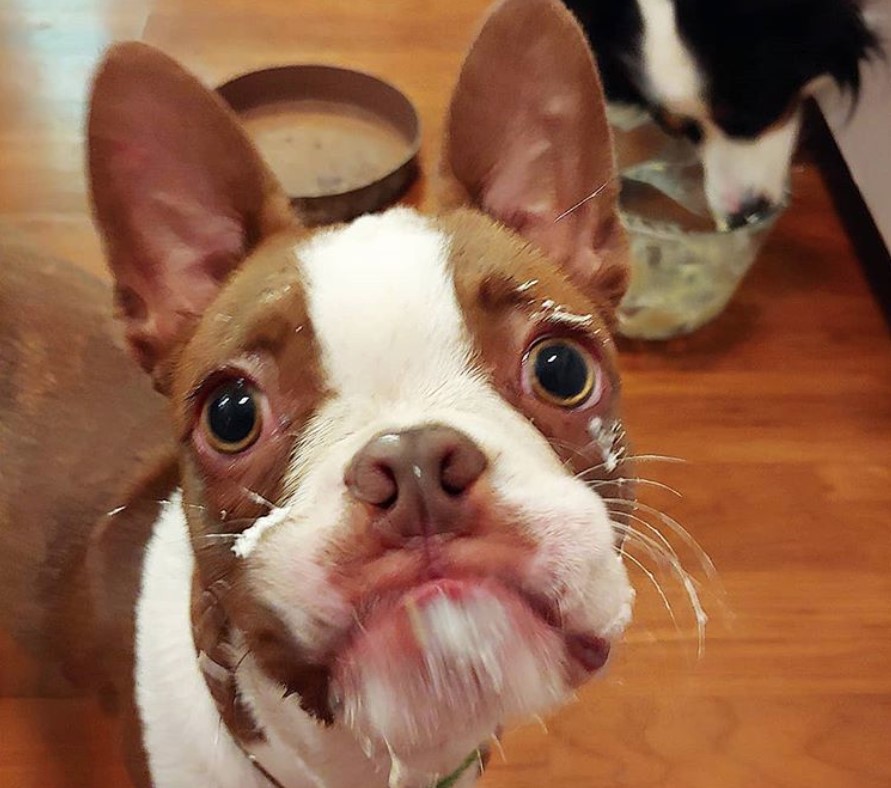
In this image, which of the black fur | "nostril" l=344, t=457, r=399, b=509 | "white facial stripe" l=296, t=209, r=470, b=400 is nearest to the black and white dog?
the black fur

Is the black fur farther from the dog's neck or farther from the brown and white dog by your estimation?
the dog's neck

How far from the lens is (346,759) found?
102cm

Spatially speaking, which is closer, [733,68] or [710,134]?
[733,68]

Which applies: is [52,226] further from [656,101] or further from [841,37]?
[841,37]

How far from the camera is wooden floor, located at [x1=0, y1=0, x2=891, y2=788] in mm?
1673

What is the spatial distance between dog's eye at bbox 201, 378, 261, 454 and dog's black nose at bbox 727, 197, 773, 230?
169cm

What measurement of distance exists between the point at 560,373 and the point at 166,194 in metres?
0.42

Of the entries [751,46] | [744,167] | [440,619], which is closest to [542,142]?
[440,619]

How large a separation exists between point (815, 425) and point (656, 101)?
0.77 meters

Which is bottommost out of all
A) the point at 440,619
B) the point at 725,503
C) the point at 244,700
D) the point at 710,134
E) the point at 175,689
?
the point at 725,503

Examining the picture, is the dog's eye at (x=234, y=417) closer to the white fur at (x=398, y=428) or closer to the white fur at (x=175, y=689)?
the white fur at (x=398, y=428)

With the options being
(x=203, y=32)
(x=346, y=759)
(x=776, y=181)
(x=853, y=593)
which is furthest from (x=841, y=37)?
(x=346, y=759)

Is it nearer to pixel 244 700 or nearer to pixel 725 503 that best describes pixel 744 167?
pixel 725 503

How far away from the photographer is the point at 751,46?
2205 mm
